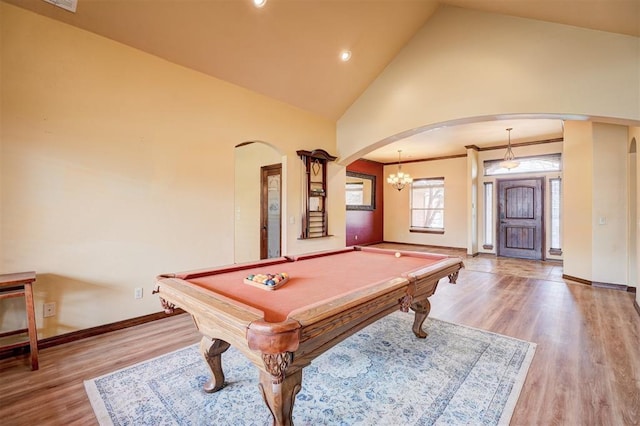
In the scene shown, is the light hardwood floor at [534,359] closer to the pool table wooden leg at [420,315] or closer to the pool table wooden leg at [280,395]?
the pool table wooden leg at [420,315]

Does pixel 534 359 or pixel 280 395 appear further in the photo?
pixel 534 359

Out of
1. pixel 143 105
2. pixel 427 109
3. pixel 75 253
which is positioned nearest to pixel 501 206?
pixel 427 109

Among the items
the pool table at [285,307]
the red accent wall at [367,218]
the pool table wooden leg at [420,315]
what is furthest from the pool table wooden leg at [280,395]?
the red accent wall at [367,218]

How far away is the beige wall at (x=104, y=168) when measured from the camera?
2453mm

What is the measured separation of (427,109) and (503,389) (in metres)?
3.50

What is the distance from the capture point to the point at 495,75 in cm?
368

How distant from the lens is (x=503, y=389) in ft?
6.68

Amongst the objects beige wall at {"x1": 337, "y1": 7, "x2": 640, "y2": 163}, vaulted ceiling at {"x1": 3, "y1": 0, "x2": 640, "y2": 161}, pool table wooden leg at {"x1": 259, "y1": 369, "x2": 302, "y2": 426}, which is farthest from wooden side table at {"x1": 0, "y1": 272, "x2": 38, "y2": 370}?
beige wall at {"x1": 337, "y1": 7, "x2": 640, "y2": 163}

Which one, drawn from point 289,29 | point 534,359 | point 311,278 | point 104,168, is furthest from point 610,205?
point 104,168

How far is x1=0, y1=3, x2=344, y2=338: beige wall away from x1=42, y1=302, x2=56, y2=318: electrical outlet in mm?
36

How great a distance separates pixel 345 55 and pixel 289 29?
0.96 metres

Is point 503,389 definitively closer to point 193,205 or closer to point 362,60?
point 193,205

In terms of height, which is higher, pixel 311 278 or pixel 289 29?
pixel 289 29

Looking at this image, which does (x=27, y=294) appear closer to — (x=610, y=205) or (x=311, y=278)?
(x=311, y=278)
